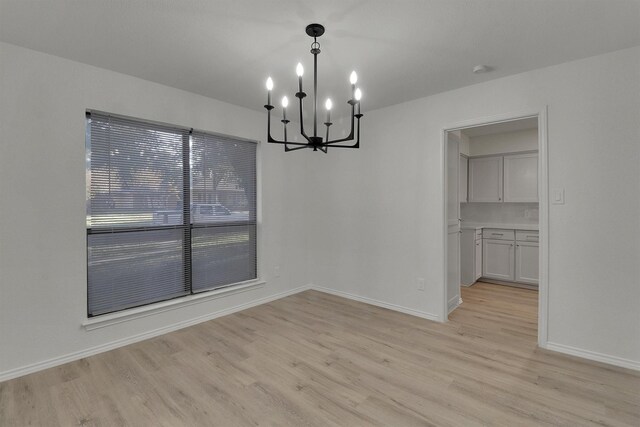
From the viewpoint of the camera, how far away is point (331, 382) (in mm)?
2316

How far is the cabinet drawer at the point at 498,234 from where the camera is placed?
4.97 m

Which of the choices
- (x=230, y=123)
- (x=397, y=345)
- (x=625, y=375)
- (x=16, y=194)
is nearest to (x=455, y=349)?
(x=397, y=345)

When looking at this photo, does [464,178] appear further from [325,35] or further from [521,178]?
[325,35]

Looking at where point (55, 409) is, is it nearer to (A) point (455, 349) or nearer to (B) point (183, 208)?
(B) point (183, 208)

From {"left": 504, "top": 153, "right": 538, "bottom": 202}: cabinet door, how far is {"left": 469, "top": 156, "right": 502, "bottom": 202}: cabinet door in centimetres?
12

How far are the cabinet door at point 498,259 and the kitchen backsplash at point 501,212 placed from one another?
27.8 inches

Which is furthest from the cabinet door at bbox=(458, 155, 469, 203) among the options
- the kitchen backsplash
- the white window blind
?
the white window blind

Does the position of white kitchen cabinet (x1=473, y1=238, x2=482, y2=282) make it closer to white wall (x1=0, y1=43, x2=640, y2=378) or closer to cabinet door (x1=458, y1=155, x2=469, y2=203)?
cabinet door (x1=458, y1=155, x2=469, y2=203)

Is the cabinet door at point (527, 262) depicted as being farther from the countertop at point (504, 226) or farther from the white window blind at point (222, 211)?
the white window blind at point (222, 211)

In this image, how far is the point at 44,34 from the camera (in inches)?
88.2

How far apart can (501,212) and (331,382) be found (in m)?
4.78

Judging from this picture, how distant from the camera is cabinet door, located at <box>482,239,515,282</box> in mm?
4967

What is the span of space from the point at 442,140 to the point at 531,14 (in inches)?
60.0

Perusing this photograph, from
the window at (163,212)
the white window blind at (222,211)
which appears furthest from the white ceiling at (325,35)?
the white window blind at (222,211)
